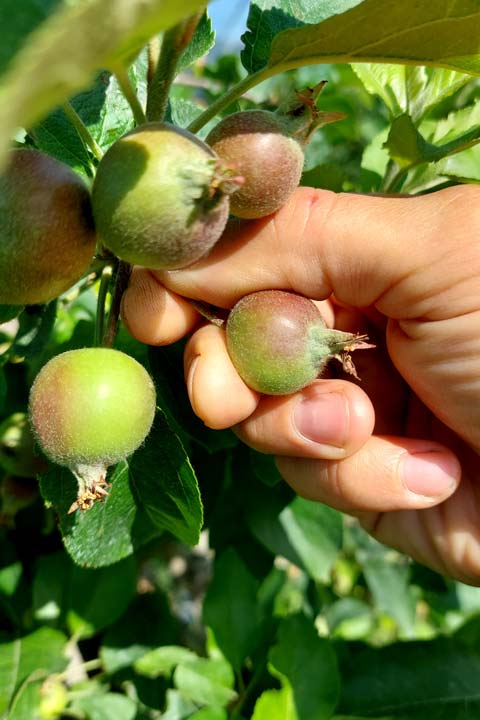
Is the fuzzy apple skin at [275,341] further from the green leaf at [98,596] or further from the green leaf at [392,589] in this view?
the green leaf at [392,589]

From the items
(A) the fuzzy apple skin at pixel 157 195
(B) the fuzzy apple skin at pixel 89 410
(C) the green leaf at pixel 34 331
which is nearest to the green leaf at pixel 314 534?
(C) the green leaf at pixel 34 331

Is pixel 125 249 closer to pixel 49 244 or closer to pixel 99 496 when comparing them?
pixel 49 244

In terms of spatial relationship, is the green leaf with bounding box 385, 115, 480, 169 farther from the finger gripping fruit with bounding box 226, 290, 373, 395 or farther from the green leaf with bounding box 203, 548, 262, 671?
the green leaf with bounding box 203, 548, 262, 671

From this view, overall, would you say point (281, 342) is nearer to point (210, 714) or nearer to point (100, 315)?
point (100, 315)

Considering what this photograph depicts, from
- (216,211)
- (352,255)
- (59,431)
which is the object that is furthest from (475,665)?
(216,211)

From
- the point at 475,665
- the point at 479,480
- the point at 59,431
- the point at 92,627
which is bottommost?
the point at 475,665
